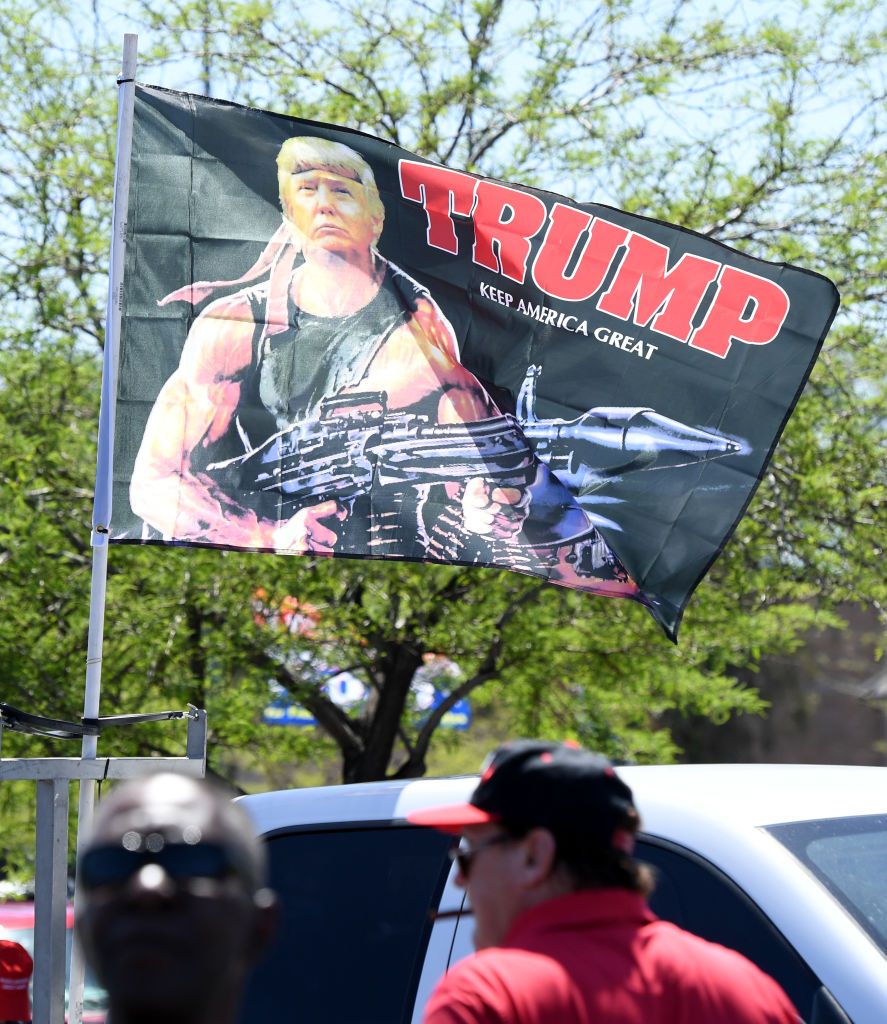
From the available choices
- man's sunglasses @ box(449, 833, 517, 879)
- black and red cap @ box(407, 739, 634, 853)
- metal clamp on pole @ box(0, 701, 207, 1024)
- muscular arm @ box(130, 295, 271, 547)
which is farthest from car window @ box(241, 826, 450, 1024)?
muscular arm @ box(130, 295, 271, 547)

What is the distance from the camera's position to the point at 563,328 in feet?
17.4

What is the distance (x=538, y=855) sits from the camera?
76.5 inches

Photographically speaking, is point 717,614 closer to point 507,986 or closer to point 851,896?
point 851,896

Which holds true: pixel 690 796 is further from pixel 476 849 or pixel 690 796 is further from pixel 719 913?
pixel 476 849

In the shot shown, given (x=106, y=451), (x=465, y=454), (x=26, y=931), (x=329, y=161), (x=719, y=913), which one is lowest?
(x=719, y=913)

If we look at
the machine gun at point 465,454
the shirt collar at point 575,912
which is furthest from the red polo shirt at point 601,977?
the machine gun at point 465,454

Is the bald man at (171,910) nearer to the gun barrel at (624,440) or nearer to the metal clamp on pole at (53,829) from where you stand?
the metal clamp on pole at (53,829)

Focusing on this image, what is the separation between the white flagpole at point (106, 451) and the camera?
402cm

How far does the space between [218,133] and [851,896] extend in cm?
369

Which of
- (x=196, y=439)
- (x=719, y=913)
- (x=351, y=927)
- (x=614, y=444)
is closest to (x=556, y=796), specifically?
(x=719, y=913)

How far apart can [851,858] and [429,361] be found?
9.50 ft

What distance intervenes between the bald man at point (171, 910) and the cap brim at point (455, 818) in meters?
0.91

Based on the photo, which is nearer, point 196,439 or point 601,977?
point 601,977

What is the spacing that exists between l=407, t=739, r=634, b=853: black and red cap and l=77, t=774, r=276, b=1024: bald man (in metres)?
0.89
